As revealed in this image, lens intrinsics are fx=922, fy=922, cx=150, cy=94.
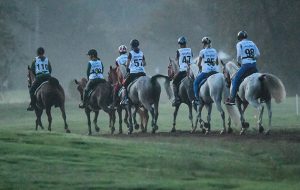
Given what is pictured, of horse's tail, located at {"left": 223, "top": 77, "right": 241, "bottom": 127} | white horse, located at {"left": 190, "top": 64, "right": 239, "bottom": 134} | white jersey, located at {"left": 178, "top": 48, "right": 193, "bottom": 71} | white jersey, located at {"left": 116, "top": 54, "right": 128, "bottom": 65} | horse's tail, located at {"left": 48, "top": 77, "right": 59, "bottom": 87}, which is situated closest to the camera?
white horse, located at {"left": 190, "top": 64, "right": 239, "bottom": 134}

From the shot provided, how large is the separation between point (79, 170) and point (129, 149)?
410 cm

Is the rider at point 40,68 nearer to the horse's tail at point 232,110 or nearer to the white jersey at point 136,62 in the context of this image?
the white jersey at point 136,62

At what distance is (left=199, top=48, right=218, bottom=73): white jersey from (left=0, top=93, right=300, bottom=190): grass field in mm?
2635

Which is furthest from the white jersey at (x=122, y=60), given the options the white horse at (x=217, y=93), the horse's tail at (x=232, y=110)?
the horse's tail at (x=232, y=110)

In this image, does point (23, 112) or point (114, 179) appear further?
point (23, 112)

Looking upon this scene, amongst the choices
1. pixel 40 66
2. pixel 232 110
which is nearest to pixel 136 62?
pixel 40 66

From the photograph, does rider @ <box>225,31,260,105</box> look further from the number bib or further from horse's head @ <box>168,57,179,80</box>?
horse's head @ <box>168,57,179,80</box>

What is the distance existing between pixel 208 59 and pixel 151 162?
373 inches

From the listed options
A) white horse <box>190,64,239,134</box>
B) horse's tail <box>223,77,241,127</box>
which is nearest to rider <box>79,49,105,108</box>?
white horse <box>190,64,239,134</box>

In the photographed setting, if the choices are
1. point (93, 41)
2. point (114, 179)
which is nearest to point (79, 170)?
point (114, 179)

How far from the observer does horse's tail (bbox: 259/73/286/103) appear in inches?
1070

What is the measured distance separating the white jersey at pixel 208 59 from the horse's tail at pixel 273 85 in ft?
10.4

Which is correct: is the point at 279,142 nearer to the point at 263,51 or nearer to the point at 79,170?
the point at 79,170

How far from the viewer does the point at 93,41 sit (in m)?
141
